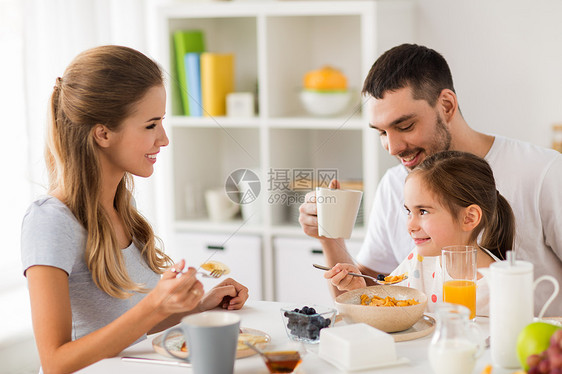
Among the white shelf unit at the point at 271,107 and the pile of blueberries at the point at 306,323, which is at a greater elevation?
the white shelf unit at the point at 271,107

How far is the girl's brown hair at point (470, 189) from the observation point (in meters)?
1.63

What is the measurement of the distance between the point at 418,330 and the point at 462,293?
117 millimetres

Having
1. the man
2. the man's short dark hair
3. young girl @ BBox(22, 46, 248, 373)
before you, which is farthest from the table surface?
the man's short dark hair

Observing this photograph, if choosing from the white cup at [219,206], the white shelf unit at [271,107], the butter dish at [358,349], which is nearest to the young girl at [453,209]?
the butter dish at [358,349]

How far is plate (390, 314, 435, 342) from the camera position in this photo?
4.18 feet

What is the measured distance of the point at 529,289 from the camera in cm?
111

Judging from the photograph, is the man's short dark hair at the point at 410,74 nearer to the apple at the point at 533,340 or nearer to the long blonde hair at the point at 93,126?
the long blonde hair at the point at 93,126

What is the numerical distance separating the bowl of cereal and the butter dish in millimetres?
99

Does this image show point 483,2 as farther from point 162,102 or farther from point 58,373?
point 58,373

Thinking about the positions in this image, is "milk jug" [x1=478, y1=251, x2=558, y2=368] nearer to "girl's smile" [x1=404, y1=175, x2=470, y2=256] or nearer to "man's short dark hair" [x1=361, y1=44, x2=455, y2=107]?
"girl's smile" [x1=404, y1=175, x2=470, y2=256]

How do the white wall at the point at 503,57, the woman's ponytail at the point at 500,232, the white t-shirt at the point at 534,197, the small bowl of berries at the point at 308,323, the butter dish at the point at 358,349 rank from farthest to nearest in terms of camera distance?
the white wall at the point at 503,57, the white t-shirt at the point at 534,197, the woman's ponytail at the point at 500,232, the small bowl of berries at the point at 308,323, the butter dish at the point at 358,349

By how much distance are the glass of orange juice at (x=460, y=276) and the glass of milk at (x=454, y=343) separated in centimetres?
28

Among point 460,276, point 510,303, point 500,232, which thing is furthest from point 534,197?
point 510,303

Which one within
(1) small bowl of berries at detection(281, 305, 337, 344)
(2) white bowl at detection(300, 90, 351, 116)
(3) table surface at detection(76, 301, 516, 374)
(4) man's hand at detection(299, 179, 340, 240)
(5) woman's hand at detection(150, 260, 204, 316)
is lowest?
(3) table surface at detection(76, 301, 516, 374)
